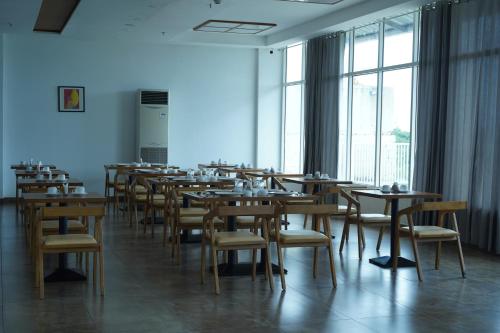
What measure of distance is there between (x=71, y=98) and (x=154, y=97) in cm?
162

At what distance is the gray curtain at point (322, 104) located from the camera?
452 inches

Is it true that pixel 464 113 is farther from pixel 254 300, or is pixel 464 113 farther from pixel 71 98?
pixel 71 98

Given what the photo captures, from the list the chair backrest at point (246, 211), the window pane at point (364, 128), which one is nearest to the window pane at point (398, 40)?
the window pane at point (364, 128)

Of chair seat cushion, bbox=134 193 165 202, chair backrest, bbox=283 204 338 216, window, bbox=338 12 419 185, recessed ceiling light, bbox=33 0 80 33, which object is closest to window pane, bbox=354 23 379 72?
window, bbox=338 12 419 185

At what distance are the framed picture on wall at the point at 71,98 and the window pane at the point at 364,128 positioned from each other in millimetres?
5328

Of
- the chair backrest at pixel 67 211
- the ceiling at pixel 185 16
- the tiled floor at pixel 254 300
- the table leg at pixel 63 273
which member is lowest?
the tiled floor at pixel 254 300

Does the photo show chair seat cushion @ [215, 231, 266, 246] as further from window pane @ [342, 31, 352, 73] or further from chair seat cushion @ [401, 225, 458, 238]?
window pane @ [342, 31, 352, 73]

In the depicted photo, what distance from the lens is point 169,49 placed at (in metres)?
13.2

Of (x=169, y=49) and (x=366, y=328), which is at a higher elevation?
(x=169, y=49)

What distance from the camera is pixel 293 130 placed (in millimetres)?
13648

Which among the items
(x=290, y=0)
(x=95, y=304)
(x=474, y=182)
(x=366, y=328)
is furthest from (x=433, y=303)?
(x=290, y=0)

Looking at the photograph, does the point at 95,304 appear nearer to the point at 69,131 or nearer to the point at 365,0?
the point at 365,0

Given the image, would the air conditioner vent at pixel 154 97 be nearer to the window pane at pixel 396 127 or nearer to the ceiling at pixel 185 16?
the ceiling at pixel 185 16

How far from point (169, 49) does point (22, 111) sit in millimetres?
3176
